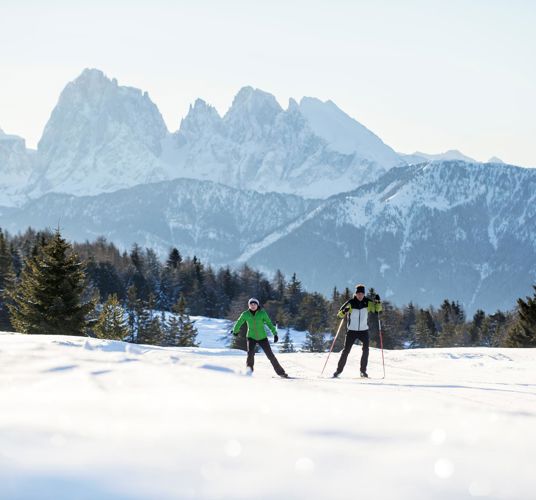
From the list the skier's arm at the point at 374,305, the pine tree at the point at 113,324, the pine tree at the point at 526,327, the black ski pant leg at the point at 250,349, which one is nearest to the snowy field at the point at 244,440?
the black ski pant leg at the point at 250,349

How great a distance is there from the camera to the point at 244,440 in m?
5.98

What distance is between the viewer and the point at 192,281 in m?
117

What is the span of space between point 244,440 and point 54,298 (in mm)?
25155

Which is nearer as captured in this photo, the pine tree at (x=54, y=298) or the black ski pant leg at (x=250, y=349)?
the black ski pant leg at (x=250, y=349)

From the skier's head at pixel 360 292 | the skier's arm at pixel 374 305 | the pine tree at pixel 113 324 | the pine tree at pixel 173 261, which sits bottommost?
the pine tree at pixel 113 324

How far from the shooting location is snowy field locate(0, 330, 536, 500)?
475cm

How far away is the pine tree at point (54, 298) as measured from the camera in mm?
29344

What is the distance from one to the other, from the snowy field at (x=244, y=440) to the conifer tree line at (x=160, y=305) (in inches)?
756

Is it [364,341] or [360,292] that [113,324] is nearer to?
[364,341]

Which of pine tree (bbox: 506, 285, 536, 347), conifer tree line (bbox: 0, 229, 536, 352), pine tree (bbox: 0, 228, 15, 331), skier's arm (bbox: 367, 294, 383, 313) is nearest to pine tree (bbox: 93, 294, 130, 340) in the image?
conifer tree line (bbox: 0, 229, 536, 352)

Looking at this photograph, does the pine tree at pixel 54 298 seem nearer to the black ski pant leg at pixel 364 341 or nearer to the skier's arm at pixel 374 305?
the black ski pant leg at pixel 364 341

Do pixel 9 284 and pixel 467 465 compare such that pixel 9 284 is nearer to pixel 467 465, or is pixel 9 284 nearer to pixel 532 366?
pixel 532 366

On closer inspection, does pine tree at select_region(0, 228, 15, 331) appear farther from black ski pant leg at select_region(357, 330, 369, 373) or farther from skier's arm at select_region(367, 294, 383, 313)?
skier's arm at select_region(367, 294, 383, 313)

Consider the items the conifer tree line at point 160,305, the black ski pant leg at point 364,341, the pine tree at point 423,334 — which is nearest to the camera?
the black ski pant leg at point 364,341
